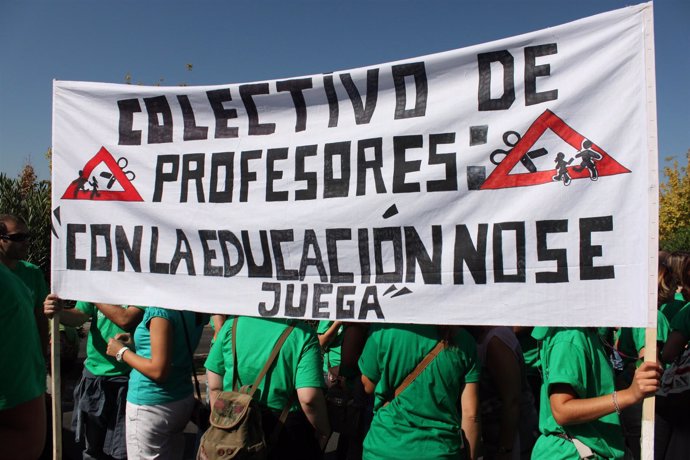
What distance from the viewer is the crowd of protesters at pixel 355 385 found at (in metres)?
2.25

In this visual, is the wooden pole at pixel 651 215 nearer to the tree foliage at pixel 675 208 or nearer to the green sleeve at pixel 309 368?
the green sleeve at pixel 309 368

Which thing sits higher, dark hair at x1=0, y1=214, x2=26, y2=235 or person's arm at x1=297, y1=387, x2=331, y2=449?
dark hair at x1=0, y1=214, x2=26, y2=235

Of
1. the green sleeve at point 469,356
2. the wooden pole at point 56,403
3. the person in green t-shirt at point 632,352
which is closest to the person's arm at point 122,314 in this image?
the wooden pole at point 56,403

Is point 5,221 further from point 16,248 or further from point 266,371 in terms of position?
point 266,371

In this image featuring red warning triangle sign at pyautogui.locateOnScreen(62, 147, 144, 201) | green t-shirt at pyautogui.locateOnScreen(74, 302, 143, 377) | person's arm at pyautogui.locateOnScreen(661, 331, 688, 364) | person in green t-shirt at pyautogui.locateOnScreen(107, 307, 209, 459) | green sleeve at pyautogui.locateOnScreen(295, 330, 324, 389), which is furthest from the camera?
green t-shirt at pyautogui.locateOnScreen(74, 302, 143, 377)

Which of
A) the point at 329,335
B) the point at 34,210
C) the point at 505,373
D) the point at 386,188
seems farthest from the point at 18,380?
the point at 34,210

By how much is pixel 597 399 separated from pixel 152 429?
236cm

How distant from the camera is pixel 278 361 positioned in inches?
117

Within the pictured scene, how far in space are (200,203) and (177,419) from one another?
50.0 inches

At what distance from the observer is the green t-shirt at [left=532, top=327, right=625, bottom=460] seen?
7.88 ft

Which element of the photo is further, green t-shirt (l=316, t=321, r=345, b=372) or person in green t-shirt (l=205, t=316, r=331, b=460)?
green t-shirt (l=316, t=321, r=345, b=372)

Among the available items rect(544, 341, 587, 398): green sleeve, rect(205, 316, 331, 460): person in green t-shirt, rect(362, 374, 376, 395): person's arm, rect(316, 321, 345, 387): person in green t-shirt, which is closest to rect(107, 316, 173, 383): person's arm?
rect(205, 316, 331, 460): person in green t-shirt

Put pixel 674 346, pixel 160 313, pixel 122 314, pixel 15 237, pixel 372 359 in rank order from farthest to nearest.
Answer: pixel 15 237
pixel 122 314
pixel 674 346
pixel 160 313
pixel 372 359

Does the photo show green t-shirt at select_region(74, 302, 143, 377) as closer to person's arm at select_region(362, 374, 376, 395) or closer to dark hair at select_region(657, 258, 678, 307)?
person's arm at select_region(362, 374, 376, 395)
